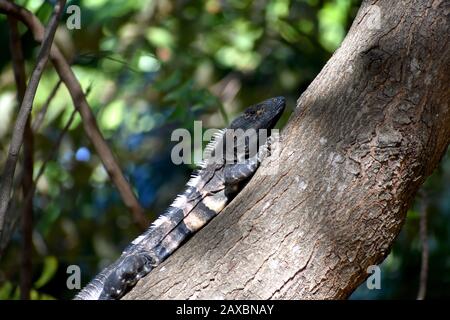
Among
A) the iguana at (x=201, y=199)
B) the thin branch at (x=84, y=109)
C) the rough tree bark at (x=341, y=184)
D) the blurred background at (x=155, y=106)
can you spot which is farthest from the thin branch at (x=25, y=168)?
the rough tree bark at (x=341, y=184)

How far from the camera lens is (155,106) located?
8.13 m

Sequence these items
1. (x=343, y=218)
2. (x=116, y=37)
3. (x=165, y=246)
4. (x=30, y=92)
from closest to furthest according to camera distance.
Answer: (x=343, y=218) < (x=30, y=92) < (x=165, y=246) < (x=116, y=37)

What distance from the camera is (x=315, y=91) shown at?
11.3ft

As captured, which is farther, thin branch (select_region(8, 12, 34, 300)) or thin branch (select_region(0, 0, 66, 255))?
thin branch (select_region(8, 12, 34, 300))

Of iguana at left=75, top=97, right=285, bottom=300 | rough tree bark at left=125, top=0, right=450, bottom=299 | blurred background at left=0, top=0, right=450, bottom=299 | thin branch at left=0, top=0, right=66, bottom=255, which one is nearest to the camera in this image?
rough tree bark at left=125, top=0, right=450, bottom=299

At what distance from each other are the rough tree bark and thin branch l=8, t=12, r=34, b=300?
2042 millimetres

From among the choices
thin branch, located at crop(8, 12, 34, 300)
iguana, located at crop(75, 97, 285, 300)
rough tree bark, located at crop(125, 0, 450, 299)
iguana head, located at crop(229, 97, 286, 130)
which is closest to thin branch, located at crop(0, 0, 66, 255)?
rough tree bark, located at crop(125, 0, 450, 299)

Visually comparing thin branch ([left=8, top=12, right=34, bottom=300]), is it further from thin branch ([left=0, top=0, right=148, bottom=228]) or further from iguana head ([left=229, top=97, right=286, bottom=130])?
iguana head ([left=229, top=97, right=286, bottom=130])

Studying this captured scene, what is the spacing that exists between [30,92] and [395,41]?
1777 mm

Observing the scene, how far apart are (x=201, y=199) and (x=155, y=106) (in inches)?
151

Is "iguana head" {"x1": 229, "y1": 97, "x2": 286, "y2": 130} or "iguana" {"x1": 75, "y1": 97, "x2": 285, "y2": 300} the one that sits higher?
"iguana head" {"x1": 229, "y1": 97, "x2": 286, "y2": 130}

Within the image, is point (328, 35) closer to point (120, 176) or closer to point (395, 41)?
point (120, 176)

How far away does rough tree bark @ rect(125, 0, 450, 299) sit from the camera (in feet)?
10.4
